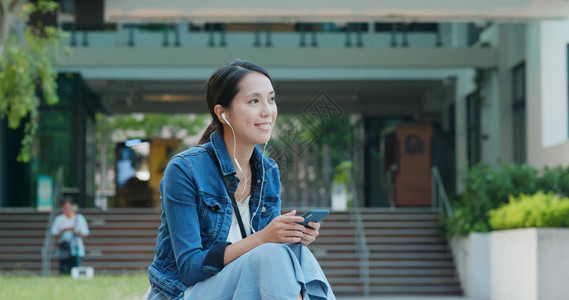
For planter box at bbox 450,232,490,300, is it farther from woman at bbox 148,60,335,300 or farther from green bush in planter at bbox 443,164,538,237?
woman at bbox 148,60,335,300

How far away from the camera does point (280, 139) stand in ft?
8.20

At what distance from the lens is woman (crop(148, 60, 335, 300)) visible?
2.17m

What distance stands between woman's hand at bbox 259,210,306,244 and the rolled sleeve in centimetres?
16

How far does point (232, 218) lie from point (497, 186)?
40.8 feet

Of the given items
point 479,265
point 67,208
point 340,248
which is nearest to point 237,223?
point 67,208

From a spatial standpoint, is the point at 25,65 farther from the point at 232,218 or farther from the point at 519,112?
A: the point at 232,218

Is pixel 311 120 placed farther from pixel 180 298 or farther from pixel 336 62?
pixel 336 62

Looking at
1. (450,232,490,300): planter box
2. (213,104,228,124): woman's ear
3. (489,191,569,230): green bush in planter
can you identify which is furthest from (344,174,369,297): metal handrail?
(213,104,228,124): woman's ear

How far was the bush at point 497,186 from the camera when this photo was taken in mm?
13664

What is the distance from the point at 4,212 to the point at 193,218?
17.2m

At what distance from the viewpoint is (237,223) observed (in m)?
2.55

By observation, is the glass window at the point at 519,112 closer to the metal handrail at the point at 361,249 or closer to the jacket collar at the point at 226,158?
the metal handrail at the point at 361,249

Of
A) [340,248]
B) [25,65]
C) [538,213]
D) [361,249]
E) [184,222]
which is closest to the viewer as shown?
[184,222]

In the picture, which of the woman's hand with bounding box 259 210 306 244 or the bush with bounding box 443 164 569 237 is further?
the bush with bounding box 443 164 569 237
